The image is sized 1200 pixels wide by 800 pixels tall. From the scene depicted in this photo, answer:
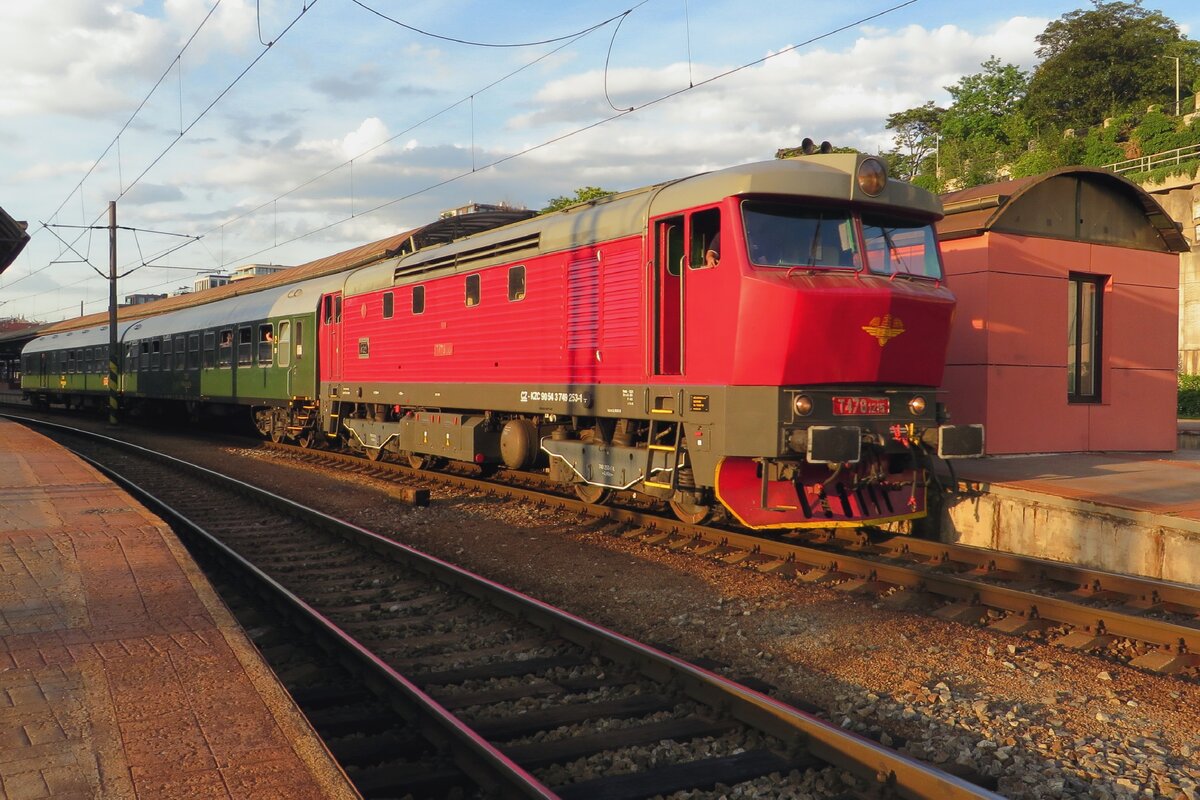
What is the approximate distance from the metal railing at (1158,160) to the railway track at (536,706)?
47.6 meters

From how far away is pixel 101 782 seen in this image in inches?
145

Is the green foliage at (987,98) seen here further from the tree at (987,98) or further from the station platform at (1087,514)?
the station platform at (1087,514)

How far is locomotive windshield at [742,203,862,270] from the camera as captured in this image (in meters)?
8.55

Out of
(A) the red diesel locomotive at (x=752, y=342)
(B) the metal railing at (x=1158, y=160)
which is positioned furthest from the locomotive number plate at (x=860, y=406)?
(B) the metal railing at (x=1158, y=160)

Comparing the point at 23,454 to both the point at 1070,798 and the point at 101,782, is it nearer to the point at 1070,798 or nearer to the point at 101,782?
the point at 101,782

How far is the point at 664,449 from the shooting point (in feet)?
30.9

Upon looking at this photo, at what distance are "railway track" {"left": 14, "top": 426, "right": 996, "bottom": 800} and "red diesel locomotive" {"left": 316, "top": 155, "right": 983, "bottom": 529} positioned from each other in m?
2.72

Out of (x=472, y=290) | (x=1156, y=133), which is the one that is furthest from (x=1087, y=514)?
(x=1156, y=133)

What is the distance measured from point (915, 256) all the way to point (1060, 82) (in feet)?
217

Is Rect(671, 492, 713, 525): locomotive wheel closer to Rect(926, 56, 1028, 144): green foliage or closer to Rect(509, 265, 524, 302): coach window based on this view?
Rect(509, 265, 524, 302): coach window

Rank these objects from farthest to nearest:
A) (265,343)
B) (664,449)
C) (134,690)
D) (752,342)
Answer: (265,343) < (664,449) < (752,342) < (134,690)

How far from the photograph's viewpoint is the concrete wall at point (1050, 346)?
12.6 metres

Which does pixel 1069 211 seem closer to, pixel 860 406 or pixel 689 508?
pixel 860 406

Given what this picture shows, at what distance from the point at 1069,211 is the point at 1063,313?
1.46 m
